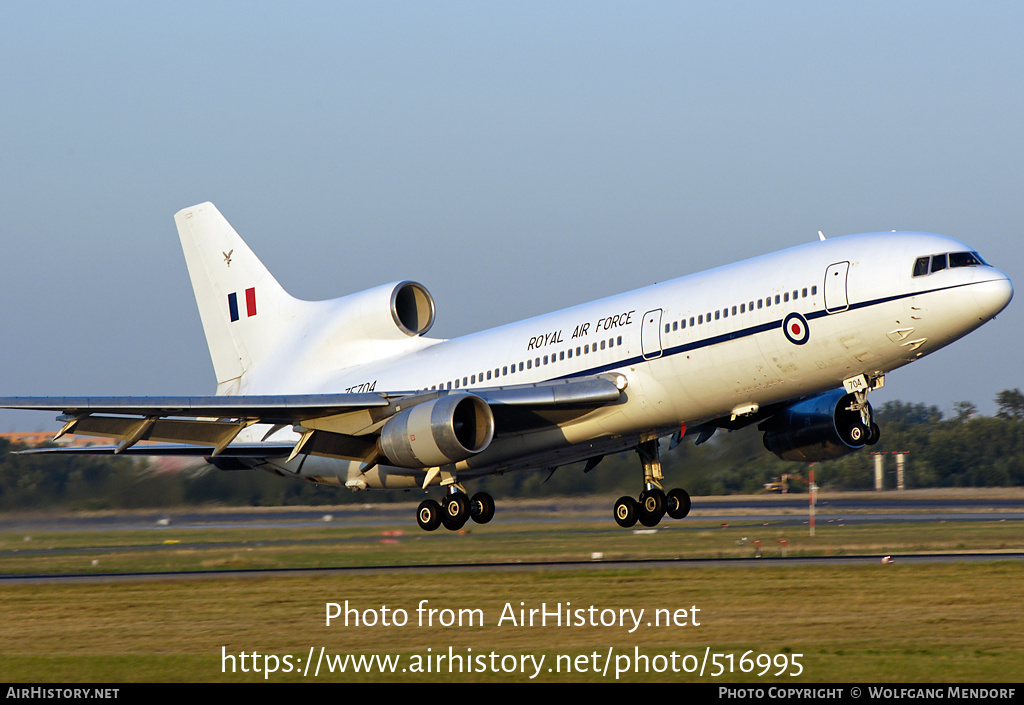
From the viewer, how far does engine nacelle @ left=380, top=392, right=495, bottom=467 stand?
2584 centimetres

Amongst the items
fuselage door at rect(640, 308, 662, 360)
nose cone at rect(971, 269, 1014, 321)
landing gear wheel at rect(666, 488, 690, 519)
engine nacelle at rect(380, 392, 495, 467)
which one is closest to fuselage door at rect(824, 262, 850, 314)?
nose cone at rect(971, 269, 1014, 321)

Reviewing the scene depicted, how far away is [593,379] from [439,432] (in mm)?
3600

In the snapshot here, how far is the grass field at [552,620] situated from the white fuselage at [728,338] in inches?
132

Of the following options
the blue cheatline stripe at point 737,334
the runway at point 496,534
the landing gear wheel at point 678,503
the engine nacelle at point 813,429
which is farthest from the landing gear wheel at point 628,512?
the blue cheatline stripe at point 737,334

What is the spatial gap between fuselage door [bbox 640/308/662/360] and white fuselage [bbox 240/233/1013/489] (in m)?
0.03

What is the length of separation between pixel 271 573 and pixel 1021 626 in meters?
15.9

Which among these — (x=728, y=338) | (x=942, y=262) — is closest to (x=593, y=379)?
(x=728, y=338)

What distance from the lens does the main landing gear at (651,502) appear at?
30797 millimetres

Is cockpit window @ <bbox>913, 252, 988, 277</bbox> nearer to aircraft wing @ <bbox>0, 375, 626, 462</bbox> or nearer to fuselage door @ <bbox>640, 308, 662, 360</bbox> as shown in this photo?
fuselage door @ <bbox>640, 308, 662, 360</bbox>

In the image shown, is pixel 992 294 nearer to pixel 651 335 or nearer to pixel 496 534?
pixel 651 335

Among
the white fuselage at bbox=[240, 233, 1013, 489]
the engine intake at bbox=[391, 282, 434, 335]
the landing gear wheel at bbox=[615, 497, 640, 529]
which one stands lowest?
the landing gear wheel at bbox=[615, 497, 640, 529]

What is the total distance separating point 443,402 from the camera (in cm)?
2628

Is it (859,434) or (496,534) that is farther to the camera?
(496,534)

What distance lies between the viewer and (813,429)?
2877 centimetres
